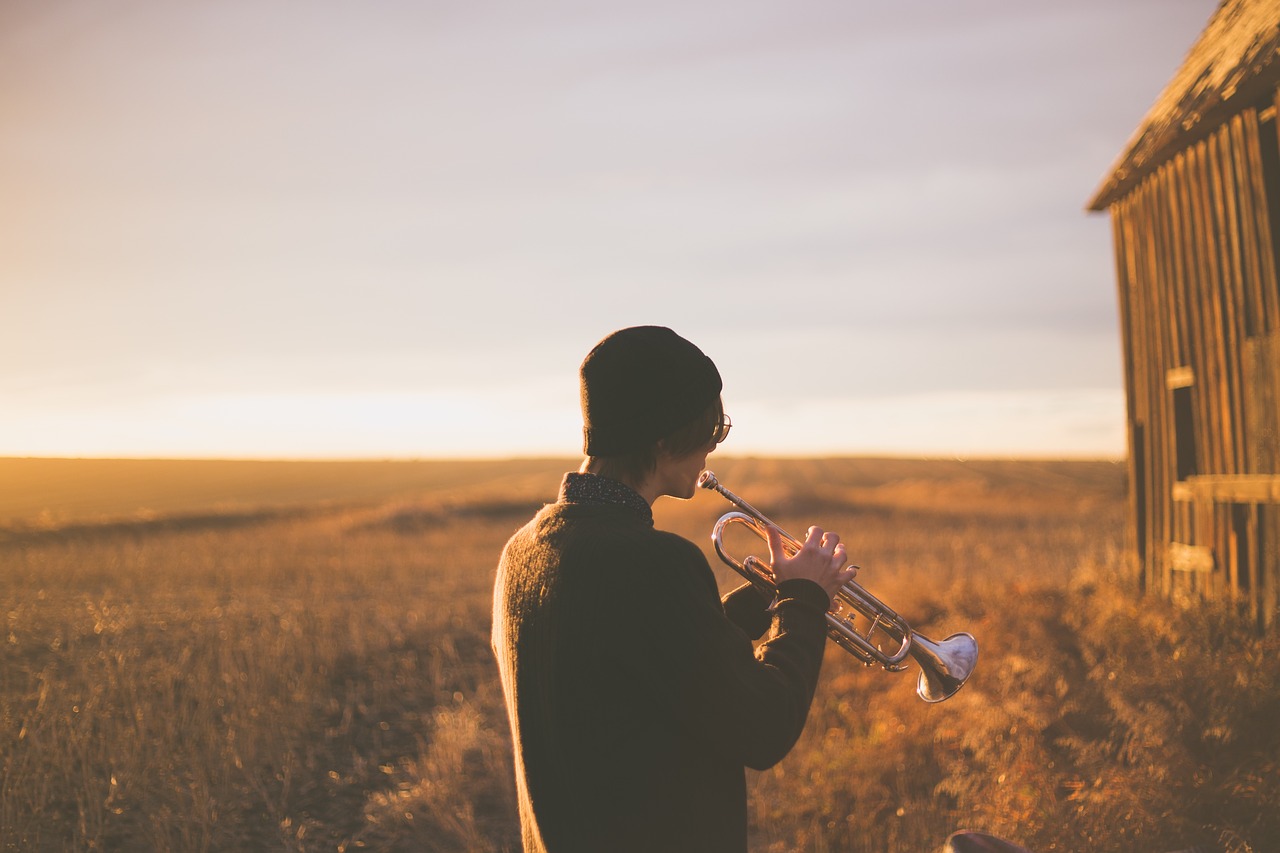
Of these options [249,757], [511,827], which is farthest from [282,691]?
[511,827]

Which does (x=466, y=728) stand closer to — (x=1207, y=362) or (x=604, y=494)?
(x=604, y=494)

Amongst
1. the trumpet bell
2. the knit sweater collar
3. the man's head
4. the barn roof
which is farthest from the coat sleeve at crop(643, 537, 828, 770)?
the barn roof

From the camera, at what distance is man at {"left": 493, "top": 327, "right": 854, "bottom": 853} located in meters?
1.93

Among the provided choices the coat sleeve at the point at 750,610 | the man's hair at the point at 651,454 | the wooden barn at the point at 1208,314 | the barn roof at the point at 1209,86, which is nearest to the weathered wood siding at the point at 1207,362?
the wooden barn at the point at 1208,314

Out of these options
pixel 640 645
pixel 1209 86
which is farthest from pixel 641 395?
pixel 1209 86

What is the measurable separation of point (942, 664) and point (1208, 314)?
5963 mm

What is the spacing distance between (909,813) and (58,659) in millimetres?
7003

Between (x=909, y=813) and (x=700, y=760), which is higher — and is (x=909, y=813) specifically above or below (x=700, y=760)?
below

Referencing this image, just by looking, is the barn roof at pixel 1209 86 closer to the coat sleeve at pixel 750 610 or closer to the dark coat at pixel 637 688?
the coat sleeve at pixel 750 610

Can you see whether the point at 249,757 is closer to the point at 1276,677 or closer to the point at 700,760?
the point at 700,760

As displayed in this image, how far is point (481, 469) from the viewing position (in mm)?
103188

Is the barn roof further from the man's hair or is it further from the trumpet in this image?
the man's hair

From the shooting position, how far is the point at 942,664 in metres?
3.31

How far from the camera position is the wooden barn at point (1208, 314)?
6633mm
